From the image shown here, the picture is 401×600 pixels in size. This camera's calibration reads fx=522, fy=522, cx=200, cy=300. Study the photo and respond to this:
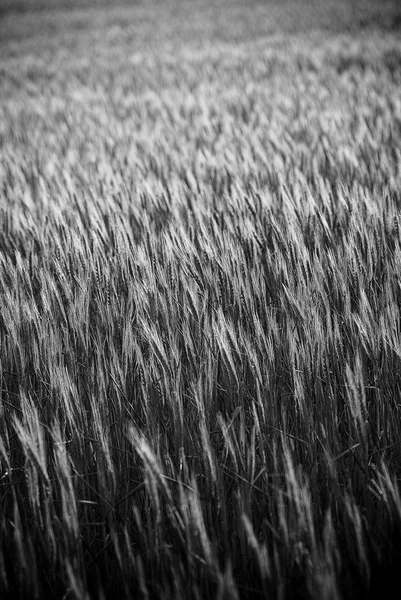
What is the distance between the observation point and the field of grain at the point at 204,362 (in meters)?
0.70

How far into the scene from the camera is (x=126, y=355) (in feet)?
3.26

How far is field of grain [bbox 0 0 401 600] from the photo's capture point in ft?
2.29

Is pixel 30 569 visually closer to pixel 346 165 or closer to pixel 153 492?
pixel 153 492

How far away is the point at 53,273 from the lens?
1.45m

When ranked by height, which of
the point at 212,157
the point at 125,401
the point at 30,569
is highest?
→ the point at 212,157

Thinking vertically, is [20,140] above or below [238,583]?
above

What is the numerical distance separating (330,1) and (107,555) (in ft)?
48.1

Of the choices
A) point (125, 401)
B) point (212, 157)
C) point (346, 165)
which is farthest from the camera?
point (212, 157)

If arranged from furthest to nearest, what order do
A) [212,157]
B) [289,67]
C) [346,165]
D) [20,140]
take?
[289,67], [20,140], [212,157], [346,165]

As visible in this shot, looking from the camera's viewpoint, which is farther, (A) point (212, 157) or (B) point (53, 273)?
(A) point (212, 157)

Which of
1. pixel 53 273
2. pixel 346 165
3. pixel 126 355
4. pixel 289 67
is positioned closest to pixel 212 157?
pixel 346 165

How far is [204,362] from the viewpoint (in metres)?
0.93

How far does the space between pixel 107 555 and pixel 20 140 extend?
10.2 ft

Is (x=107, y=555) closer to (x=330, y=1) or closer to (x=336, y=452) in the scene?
(x=336, y=452)
